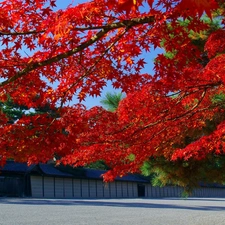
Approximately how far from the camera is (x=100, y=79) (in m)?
4.97

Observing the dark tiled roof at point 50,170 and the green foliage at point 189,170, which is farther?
the dark tiled roof at point 50,170

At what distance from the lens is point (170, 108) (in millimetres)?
6000

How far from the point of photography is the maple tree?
3745mm

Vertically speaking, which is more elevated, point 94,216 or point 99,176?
point 99,176

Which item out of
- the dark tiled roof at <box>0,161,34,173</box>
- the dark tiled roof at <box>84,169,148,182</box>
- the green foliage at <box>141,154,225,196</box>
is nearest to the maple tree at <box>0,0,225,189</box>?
the green foliage at <box>141,154,225,196</box>

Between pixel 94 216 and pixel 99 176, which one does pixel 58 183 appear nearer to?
pixel 99 176

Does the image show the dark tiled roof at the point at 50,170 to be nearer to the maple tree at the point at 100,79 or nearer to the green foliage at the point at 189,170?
the green foliage at the point at 189,170

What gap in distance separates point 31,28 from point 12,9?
0.99 ft

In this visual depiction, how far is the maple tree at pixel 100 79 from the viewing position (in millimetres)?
3745

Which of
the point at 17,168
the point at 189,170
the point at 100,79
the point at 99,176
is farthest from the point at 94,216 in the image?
the point at 99,176

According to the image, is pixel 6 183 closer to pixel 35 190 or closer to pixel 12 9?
pixel 35 190

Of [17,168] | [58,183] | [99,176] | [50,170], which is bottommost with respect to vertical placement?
[58,183]

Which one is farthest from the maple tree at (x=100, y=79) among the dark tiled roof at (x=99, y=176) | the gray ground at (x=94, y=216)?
the dark tiled roof at (x=99, y=176)

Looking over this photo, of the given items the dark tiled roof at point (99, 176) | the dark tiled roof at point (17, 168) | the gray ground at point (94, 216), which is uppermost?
the dark tiled roof at point (17, 168)
